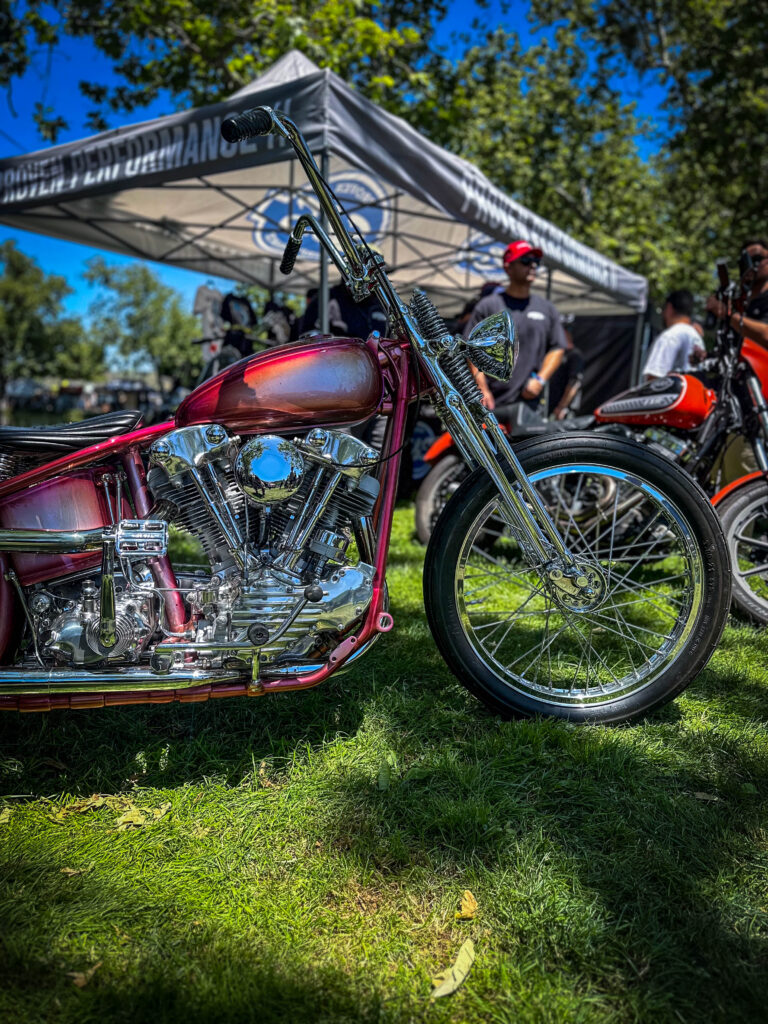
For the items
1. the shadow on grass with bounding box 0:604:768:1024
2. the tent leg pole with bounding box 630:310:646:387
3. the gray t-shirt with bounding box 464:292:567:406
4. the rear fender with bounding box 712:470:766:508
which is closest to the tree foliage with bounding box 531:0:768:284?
the tent leg pole with bounding box 630:310:646:387

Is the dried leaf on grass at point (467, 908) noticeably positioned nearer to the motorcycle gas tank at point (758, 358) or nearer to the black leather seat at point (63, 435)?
the black leather seat at point (63, 435)

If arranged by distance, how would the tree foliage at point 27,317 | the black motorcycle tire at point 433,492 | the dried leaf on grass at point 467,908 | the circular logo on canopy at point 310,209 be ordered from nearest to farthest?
the dried leaf on grass at point 467,908, the black motorcycle tire at point 433,492, the circular logo on canopy at point 310,209, the tree foliage at point 27,317

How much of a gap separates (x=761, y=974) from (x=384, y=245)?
945 centimetres

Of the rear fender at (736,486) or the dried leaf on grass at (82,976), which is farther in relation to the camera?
the rear fender at (736,486)

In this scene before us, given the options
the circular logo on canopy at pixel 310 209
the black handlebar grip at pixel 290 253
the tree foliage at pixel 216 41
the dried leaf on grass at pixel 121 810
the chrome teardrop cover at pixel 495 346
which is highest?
the tree foliage at pixel 216 41

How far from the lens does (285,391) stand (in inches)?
75.2

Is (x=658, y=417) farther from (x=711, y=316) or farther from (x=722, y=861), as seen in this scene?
(x=722, y=861)

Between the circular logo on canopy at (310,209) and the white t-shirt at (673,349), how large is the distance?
119 inches

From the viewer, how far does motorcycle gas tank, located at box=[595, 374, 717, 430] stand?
3.52 m

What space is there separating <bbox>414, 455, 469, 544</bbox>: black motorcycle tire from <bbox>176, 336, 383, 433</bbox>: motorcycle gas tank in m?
2.44

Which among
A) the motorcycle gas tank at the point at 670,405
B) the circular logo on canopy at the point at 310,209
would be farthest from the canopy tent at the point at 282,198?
the motorcycle gas tank at the point at 670,405

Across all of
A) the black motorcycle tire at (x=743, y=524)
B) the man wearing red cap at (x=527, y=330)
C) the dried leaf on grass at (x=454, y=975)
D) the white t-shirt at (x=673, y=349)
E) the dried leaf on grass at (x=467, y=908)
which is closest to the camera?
the dried leaf on grass at (x=454, y=975)

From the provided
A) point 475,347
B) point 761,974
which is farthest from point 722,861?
point 475,347

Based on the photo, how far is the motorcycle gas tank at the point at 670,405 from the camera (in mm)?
3520
